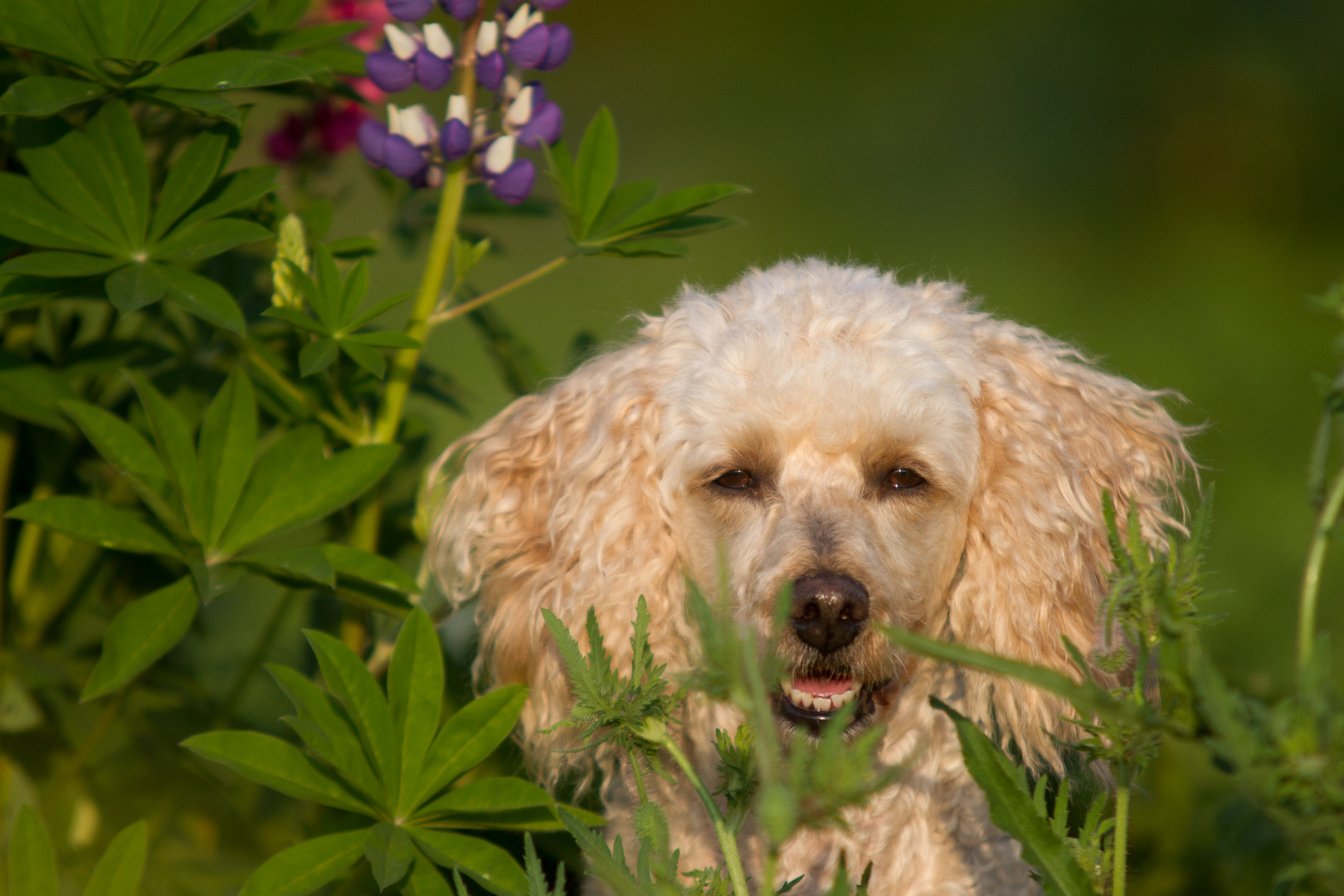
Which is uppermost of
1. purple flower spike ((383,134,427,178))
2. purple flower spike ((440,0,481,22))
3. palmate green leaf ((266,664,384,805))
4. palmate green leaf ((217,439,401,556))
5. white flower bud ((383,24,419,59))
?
purple flower spike ((440,0,481,22))

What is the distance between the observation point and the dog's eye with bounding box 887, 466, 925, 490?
223 cm

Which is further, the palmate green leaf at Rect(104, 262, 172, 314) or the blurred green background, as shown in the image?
the blurred green background

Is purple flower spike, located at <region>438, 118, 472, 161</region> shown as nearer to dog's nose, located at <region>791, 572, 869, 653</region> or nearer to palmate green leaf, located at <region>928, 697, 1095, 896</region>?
dog's nose, located at <region>791, 572, 869, 653</region>

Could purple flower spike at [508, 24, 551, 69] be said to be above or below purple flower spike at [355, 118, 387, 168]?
above

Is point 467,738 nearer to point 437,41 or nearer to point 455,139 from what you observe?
point 455,139

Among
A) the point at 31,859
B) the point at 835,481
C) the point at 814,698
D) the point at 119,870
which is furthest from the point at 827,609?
the point at 31,859

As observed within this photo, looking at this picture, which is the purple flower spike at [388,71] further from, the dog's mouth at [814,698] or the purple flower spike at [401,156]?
the dog's mouth at [814,698]

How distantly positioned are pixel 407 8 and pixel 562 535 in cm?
100

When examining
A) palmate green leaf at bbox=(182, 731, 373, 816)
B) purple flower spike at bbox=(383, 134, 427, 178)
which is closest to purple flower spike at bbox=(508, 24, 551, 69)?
purple flower spike at bbox=(383, 134, 427, 178)

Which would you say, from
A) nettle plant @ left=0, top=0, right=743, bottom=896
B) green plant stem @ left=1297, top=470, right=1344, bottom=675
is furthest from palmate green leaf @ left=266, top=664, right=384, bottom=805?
green plant stem @ left=1297, top=470, right=1344, bottom=675

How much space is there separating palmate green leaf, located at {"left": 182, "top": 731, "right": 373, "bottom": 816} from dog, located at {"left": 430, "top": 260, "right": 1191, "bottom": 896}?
41cm

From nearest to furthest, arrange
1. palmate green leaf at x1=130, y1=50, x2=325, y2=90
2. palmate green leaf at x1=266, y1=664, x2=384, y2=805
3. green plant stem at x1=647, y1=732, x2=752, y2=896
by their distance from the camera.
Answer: green plant stem at x1=647, y1=732, x2=752, y2=896 → palmate green leaf at x1=266, y1=664, x2=384, y2=805 → palmate green leaf at x1=130, y1=50, x2=325, y2=90

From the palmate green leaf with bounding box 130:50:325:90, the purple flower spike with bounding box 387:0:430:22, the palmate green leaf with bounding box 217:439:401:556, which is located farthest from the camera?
the purple flower spike with bounding box 387:0:430:22

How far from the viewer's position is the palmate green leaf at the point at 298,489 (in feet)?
6.41
